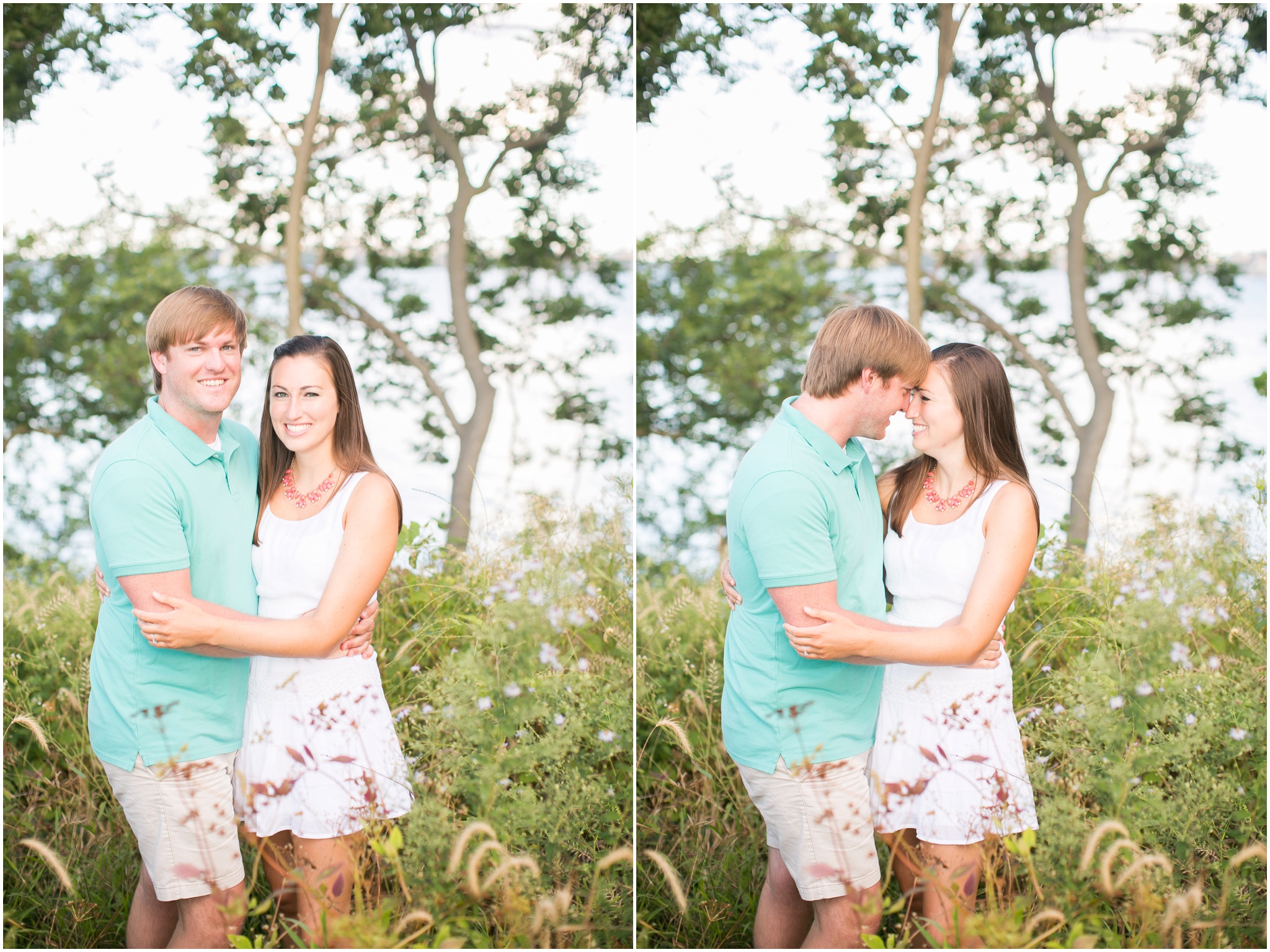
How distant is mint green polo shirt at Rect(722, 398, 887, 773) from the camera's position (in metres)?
2.26

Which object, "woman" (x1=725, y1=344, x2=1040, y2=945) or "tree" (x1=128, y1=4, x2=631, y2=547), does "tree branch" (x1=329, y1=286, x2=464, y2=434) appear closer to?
"tree" (x1=128, y1=4, x2=631, y2=547)

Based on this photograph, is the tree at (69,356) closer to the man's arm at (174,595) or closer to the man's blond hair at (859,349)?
the man's arm at (174,595)

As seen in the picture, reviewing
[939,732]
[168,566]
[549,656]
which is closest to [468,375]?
[549,656]

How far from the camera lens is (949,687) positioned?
2.57 m

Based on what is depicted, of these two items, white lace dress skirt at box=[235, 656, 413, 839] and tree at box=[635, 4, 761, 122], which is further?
tree at box=[635, 4, 761, 122]

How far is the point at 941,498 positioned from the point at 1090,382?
1292 millimetres

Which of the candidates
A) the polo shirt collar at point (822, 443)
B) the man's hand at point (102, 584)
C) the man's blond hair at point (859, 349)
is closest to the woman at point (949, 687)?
the man's blond hair at point (859, 349)

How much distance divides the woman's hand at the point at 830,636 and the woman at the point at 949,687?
228mm

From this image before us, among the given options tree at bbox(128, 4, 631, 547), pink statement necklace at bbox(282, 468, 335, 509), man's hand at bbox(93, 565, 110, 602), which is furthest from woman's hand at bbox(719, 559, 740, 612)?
man's hand at bbox(93, 565, 110, 602)

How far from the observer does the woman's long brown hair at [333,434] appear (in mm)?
2609

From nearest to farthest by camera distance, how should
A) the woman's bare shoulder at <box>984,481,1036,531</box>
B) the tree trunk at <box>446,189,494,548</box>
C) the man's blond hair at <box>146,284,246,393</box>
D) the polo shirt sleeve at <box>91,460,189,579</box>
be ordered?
the polo shirt sleeve at <box>91,460,189,579</box> < the woman's bare shoulder at <box>984,481,1036,531</box> < the man's blond hair at <box>146,284,246,393</box> < the tree trunk at <box>446,189,494,548</box>

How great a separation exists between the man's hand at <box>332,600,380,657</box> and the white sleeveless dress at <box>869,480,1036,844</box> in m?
1.45

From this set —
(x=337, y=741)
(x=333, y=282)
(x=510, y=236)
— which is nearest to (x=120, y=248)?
(x=333, y=282)

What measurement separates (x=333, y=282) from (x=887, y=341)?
7.02 ft
